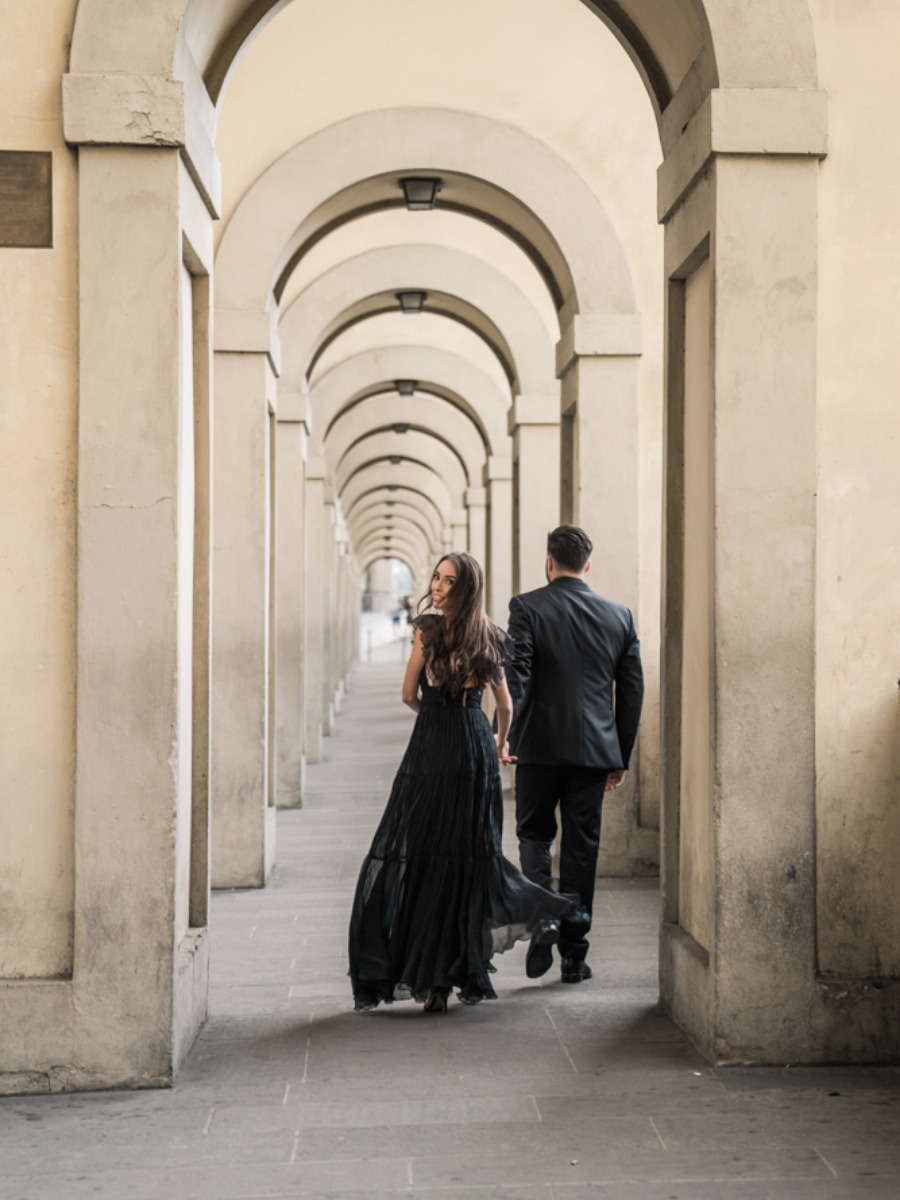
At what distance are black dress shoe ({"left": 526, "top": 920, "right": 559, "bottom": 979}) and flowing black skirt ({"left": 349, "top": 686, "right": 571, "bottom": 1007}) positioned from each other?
30cm

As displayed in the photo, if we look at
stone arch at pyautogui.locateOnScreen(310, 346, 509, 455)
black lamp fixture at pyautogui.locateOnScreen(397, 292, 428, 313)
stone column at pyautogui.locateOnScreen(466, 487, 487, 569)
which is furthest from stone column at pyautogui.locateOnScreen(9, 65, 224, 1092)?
stone column at pyautogui.locateOnScreen(466, 487, 487, 569)

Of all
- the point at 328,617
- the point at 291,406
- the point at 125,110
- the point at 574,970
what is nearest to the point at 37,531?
the point at 125,110

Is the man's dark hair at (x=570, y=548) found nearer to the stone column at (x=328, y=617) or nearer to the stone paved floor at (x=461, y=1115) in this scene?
the stone paved floor at (x=461, y=1115)

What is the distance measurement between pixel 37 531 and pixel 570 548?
8.12ft

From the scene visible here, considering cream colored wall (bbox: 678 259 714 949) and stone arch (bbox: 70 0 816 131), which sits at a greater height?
stone arch (bbox: 70 0 816 131)

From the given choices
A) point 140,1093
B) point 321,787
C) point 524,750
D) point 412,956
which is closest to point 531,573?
point 321,787

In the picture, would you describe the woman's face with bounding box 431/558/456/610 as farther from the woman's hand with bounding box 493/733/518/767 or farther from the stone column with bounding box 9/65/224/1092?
the stone column with bounding box 9/65/224/1092

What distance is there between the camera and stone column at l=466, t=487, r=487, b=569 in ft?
65.5

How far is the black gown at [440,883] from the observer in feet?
17.3

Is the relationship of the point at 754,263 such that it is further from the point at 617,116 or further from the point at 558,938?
the point at 617,116

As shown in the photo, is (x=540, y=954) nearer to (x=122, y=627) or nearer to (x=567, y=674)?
(x=567, y=674)

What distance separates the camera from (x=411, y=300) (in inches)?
513

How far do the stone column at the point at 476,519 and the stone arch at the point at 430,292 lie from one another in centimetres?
702

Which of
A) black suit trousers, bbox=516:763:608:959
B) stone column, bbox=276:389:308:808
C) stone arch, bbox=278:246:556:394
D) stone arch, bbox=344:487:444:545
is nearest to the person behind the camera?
black suit trousers, bbox=516:763:608:959
